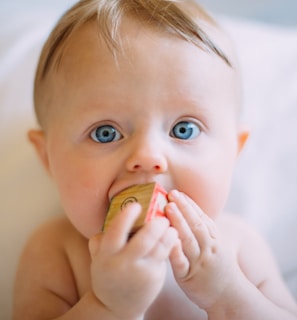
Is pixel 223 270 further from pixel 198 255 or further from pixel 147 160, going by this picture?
pixel 147 160

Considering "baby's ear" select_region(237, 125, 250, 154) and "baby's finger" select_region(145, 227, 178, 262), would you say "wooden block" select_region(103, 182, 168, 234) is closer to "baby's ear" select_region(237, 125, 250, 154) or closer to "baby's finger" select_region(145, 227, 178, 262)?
"baby's finger" select_region(145, 227, 178, 262)

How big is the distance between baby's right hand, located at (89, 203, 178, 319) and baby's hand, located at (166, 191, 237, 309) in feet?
0.15

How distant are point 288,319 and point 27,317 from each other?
0.43 meters

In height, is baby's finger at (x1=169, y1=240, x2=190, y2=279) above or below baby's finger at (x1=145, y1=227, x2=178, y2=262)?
below

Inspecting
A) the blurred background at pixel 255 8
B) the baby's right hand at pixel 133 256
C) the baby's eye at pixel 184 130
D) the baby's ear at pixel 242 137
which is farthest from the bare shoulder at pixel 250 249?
the blurred background at pixel 255 8

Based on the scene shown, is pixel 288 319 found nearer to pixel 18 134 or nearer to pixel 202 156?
pixel 202 156

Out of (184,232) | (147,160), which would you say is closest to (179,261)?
(184,232)

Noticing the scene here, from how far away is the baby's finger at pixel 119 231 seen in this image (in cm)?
70

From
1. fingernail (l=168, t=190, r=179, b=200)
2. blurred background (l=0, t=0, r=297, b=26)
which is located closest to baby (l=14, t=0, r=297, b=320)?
fingernail (l=168, t=190, r=179, b=200)

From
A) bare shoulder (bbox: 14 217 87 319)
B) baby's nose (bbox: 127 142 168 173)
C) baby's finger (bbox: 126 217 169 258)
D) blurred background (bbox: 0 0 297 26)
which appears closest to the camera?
baby's finger (bbox: 126 217 169 258)

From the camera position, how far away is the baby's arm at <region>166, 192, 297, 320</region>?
0.78 meters

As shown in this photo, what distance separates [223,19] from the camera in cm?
143

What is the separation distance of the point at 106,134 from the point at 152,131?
8 cm

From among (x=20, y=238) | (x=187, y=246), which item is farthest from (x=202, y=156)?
(x=20, y=238)
